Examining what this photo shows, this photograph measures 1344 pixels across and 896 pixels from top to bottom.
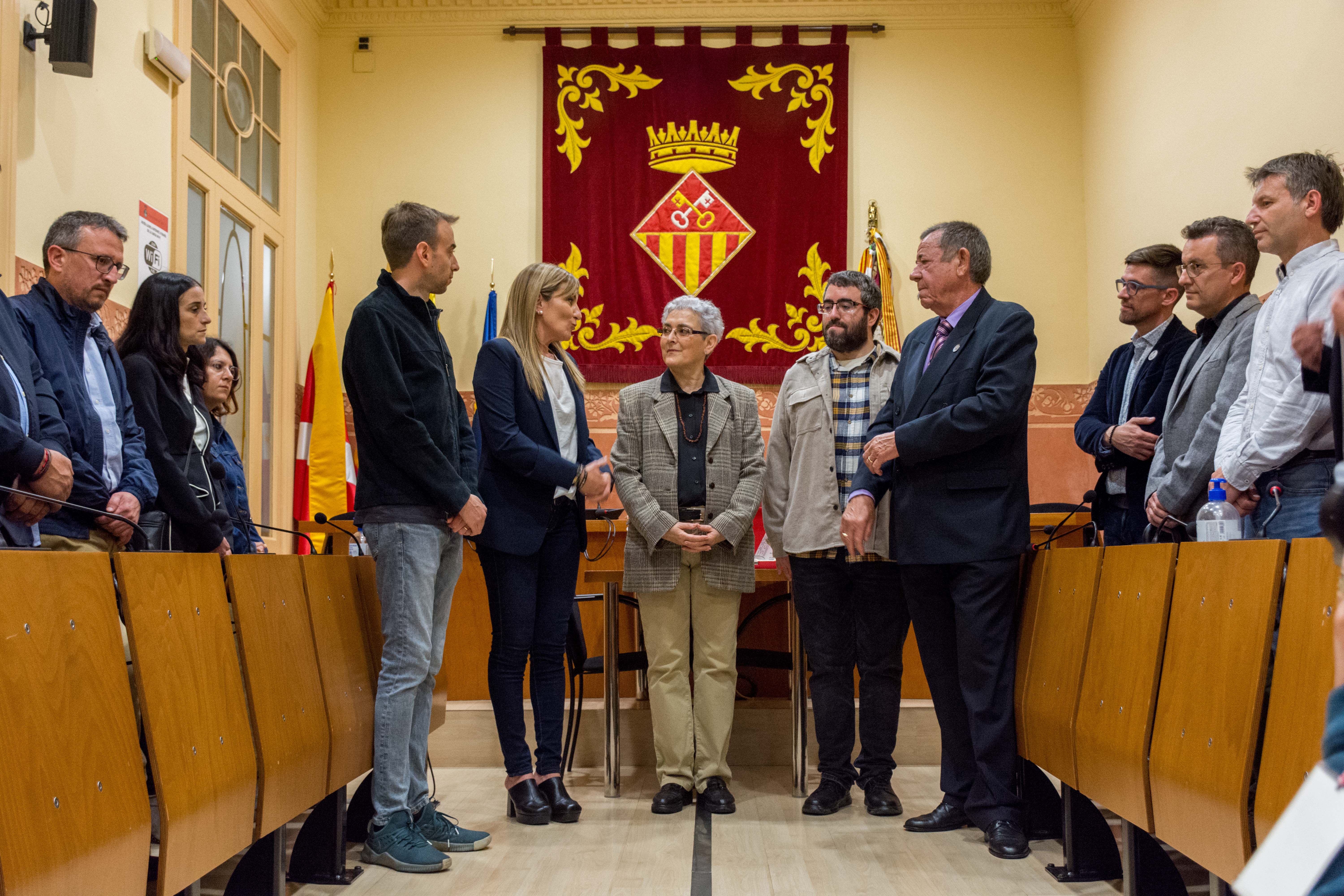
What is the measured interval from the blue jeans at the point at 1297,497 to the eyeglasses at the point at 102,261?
276 cm

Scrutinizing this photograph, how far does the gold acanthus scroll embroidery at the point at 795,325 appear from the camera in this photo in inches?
235

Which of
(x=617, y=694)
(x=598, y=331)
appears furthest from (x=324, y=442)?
(x=617, y=694)

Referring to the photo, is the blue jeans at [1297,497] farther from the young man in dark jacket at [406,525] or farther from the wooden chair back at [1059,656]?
the young man in dark jacket at [406,525]

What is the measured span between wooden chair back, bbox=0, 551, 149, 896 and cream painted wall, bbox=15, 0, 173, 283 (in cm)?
222

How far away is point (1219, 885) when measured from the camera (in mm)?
1729

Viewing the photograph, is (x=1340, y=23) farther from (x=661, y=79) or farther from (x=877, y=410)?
(x=661, y=79)

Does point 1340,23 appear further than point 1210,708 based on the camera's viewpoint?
Yes

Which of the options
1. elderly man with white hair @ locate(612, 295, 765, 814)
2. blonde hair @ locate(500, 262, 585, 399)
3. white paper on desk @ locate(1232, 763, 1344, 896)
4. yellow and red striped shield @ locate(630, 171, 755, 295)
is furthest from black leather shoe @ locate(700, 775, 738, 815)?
yellow and red striped shield @ locate(630, 171, 755, 295)

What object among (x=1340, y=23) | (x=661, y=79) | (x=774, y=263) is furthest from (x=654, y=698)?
(x=661, y=79)

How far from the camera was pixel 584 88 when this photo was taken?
607 centimetres

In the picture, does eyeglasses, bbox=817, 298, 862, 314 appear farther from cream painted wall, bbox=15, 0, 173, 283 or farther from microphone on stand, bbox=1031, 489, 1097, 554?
cream painted wall, bbox=15, 0, 173, 283

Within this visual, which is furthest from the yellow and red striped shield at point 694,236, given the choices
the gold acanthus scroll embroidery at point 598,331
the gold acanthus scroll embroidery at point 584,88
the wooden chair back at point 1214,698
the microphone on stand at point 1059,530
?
the wooden chair back at point 1214,698

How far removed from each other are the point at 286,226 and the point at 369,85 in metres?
1.05

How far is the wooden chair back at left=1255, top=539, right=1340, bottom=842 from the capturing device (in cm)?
141
